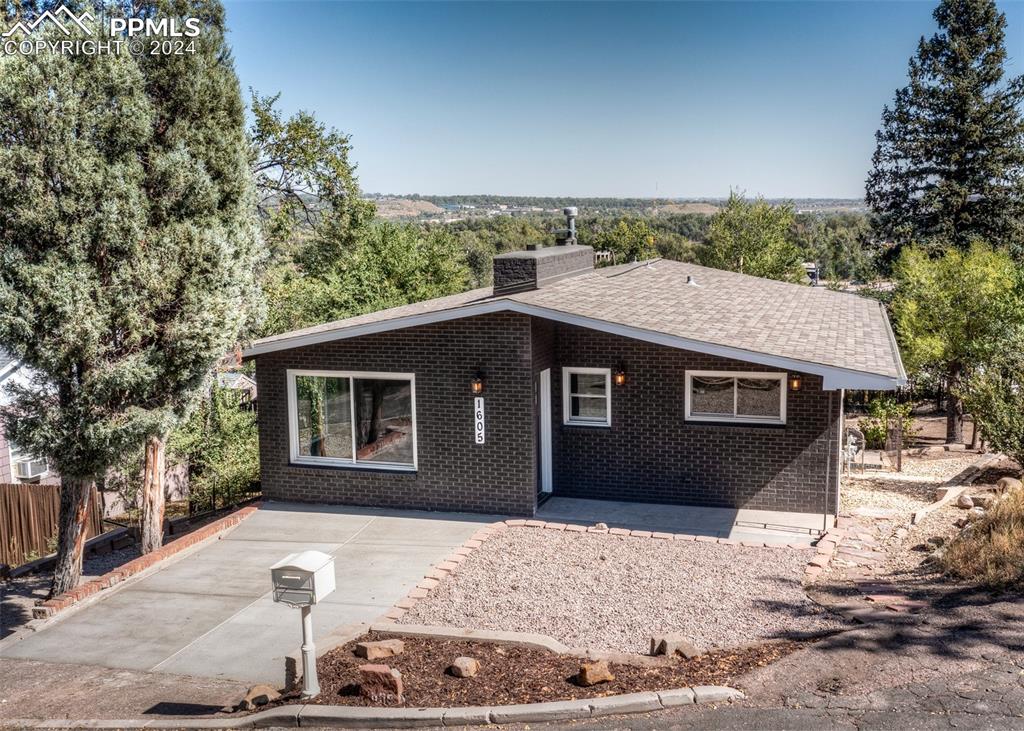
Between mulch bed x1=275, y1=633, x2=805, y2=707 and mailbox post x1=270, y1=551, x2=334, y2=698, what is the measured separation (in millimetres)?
202

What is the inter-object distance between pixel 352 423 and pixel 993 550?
345 inches

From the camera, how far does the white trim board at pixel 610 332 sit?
10.7 meters

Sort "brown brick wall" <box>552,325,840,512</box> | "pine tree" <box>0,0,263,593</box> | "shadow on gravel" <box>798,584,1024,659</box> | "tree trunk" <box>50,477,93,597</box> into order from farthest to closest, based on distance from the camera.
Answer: "brown brick wall" <box>552,325,840,512</box> < "tree trunk" <box>50,477,93,597</box> < "pine tree" <box>0,0,263,593</box> < "shadow on gravel" <box>798,584,1024,659</box>

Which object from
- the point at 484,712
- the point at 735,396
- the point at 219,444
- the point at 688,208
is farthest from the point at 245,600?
the point at 688,208

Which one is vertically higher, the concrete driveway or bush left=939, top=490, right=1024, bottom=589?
bush left=939, top=490, right=1024, bottom=589

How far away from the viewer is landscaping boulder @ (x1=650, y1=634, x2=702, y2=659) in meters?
7.40

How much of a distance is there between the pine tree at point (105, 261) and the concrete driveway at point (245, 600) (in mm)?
1855

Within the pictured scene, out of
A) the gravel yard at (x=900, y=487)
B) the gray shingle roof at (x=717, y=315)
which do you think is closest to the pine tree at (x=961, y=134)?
the gravel yard at (x=900, y=487)

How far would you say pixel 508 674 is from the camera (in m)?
7.22

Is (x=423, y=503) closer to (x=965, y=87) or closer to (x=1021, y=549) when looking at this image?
(x=1021, y=549)

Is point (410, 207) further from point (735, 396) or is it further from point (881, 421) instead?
point (735, 396)

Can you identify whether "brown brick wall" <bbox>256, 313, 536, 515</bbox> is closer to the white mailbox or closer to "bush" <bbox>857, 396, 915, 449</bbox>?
the white mailbox

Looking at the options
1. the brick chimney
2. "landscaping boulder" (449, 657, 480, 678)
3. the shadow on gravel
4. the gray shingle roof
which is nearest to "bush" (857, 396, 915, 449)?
the gray shingle roof

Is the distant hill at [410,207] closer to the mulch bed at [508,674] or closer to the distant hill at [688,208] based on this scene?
the distant hill at [688,208]
